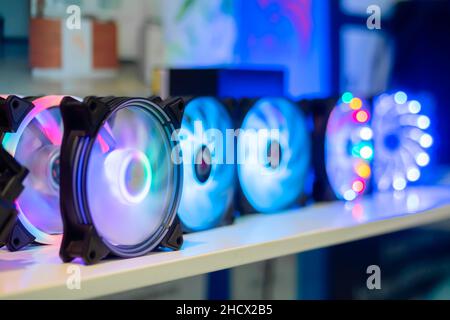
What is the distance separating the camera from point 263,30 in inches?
59.2

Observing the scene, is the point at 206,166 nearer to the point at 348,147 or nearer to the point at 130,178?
the point at 130,178

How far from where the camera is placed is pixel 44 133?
86cm

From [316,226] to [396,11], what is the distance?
0.99 metres

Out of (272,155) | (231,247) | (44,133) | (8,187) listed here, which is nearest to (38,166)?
(44,133)

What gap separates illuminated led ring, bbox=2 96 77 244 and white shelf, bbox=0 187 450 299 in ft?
0.06

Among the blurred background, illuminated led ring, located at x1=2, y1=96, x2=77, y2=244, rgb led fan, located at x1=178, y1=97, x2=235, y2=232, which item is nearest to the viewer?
illuminated led ring, located at x1=2, y1=96, x2=77, y2=244

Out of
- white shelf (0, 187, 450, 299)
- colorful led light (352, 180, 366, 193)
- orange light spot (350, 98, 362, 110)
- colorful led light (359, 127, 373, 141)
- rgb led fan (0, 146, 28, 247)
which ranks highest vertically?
orange light spot (350, 98, 362, 110)

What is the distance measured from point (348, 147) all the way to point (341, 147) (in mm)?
17

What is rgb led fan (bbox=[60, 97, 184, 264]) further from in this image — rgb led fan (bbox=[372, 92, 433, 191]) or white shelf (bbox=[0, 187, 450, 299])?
rgb led fan (bbox=[372, 92, 433, 191])

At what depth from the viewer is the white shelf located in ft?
2.21

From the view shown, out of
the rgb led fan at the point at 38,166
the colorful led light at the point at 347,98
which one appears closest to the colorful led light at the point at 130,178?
the rgb led fan at the point at 38,166

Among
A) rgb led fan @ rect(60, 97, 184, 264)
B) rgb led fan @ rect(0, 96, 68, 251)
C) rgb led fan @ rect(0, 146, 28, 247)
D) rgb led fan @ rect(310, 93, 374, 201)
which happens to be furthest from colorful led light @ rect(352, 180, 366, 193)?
rgb led fan @ rect(0, 146, 28, 247)

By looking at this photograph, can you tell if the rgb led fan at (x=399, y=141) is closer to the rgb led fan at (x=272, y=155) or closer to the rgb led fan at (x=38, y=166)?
the rgb led fan at (x=272, y=155)

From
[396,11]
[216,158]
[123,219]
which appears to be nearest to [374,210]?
[216,158]
